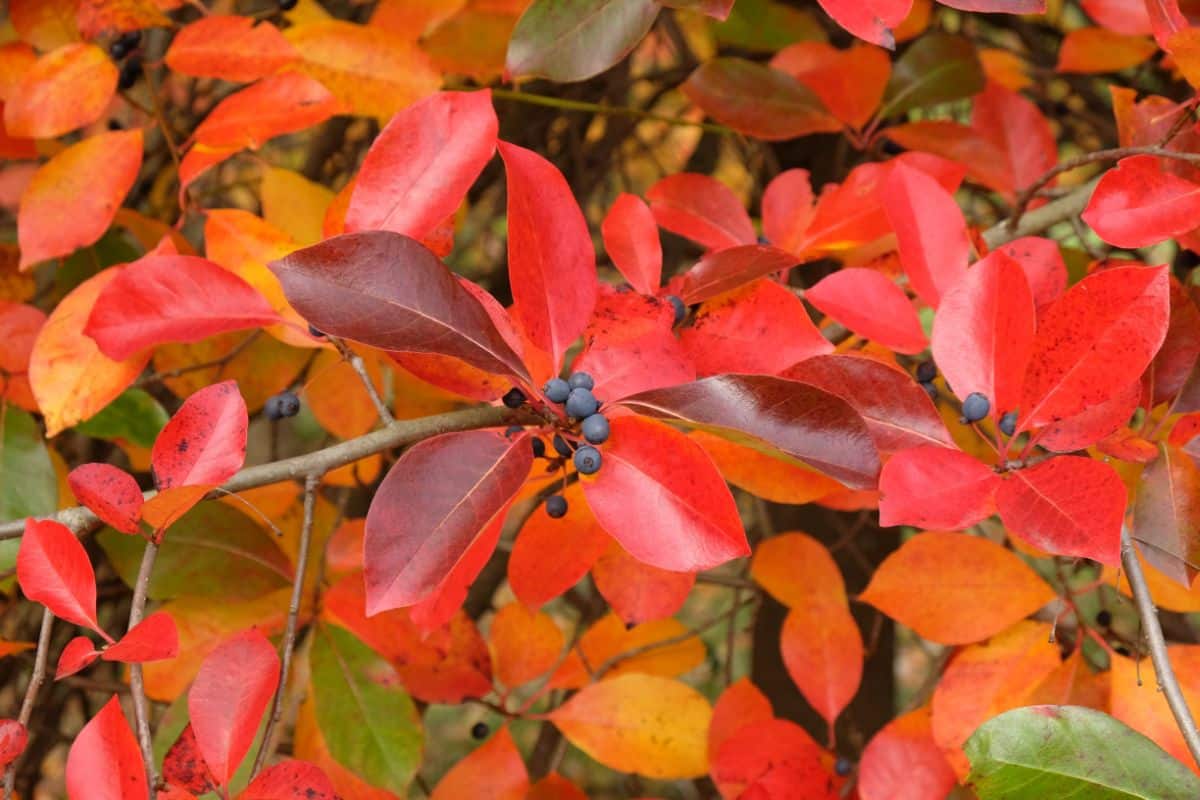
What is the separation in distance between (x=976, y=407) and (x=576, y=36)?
0.42 metres

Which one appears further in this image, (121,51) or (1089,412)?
(121,51)

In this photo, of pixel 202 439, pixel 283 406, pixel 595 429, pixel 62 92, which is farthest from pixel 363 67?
pixel 595 429

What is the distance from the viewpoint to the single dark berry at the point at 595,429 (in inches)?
25.0

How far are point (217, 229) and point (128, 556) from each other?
33 centimetres

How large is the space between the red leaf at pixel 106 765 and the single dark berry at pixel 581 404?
344 millimetres

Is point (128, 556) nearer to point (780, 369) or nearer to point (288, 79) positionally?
point (288, 79)

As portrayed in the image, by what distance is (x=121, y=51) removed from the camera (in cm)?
115

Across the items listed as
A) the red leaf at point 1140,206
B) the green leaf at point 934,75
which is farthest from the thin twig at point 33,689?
the green leaf at point 934,75

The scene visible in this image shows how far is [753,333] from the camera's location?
76 centimetres

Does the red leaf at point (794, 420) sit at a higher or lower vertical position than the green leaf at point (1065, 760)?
higher

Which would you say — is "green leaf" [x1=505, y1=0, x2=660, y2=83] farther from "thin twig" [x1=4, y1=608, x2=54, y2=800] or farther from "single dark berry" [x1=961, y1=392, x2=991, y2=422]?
"thin twig" [x1=4, y1=608, x2=54, y2=800]

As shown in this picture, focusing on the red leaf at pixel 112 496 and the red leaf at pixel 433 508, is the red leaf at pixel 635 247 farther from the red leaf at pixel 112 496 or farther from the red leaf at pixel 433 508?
the red leaf at pixel 112 496

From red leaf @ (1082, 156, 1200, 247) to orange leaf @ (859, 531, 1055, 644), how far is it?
0.29 m

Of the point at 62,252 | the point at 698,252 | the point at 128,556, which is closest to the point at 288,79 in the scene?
the point at 62,252
